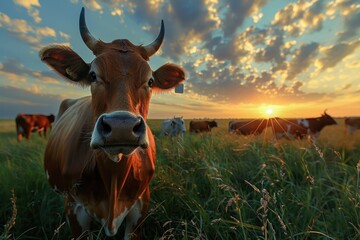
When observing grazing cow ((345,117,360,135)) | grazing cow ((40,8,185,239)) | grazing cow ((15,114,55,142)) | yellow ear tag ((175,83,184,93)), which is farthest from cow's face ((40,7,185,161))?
grazing cow ((345,117,360,135))

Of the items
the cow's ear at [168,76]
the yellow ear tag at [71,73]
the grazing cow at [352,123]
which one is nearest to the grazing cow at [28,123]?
the yellow ear tag at [71,73]

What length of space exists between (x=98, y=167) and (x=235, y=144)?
383 cm

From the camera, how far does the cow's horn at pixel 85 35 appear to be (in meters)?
2.83

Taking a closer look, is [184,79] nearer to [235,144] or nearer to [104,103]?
[104,103]

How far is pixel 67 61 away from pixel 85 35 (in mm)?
372

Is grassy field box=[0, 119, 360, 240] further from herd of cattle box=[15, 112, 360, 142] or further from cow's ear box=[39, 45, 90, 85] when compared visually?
herd of cattle box=[15, 112, 360, 142]

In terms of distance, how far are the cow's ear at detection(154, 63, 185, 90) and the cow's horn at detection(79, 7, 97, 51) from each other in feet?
2.54

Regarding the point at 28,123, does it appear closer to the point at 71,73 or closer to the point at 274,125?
the point at 274,125

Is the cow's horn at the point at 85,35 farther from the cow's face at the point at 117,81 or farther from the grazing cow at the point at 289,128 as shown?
the grazing cow at the point at 289,128

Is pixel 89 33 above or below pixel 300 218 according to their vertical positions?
above

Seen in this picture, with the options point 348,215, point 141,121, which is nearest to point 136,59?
point 141,121

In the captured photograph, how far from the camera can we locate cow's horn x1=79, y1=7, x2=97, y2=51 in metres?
2.83

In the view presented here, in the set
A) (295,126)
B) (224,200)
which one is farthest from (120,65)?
(295,126)

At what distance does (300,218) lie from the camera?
2.59 metres
